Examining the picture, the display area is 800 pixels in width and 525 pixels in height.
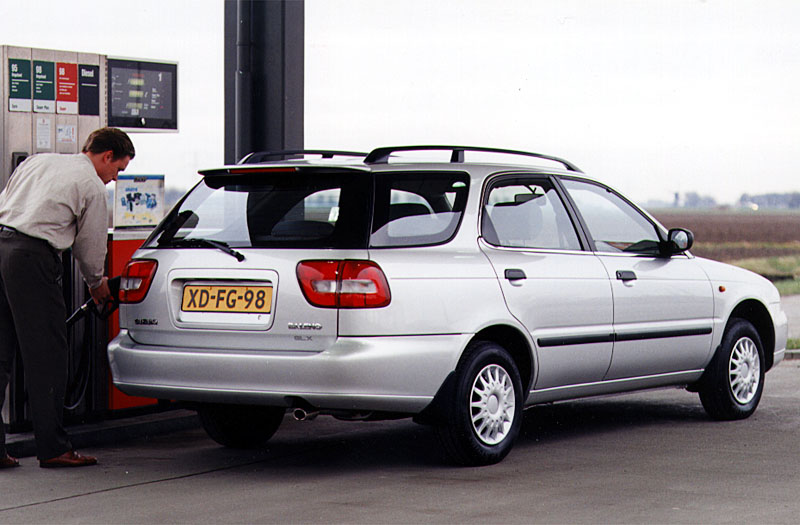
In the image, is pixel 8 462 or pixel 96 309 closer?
pixel 8 462

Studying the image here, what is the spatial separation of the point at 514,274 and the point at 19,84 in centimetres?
316

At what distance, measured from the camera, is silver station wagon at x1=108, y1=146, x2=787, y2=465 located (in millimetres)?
6203

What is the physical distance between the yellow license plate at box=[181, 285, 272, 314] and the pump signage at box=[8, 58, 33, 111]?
1.93 meters

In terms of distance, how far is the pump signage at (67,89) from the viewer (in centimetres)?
799

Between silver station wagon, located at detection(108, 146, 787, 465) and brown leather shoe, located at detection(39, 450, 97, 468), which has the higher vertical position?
silver station wagon, located at detection(108, 146, 787, 465)

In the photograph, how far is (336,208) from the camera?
6488mm

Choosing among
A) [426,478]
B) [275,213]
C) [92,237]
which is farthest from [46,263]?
[426,478]

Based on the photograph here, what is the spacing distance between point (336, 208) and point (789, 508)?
252 centimetres

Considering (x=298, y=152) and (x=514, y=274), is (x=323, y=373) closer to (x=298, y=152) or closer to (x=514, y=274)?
(x=514, y=274)

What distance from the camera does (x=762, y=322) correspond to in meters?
9.09

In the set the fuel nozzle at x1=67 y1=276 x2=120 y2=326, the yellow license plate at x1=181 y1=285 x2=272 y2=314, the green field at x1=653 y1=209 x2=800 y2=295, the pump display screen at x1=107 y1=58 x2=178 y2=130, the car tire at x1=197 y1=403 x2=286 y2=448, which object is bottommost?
the green field at x1=653 y1=209 x2=800 y2=295

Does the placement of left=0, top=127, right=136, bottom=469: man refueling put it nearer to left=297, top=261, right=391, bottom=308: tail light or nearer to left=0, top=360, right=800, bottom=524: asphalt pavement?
left=0, top=360, right=800, bottom=524: asphalt pavement

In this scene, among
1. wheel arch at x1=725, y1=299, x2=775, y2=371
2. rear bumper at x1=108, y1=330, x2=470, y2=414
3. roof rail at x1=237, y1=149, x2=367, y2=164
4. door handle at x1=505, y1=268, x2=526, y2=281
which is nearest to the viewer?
rear bumper at x1=108, y1=330, x2=470, y2=414

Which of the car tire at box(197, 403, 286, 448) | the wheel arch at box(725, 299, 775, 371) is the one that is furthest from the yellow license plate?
the wheel arch at box(725, 299, 775, 371)
